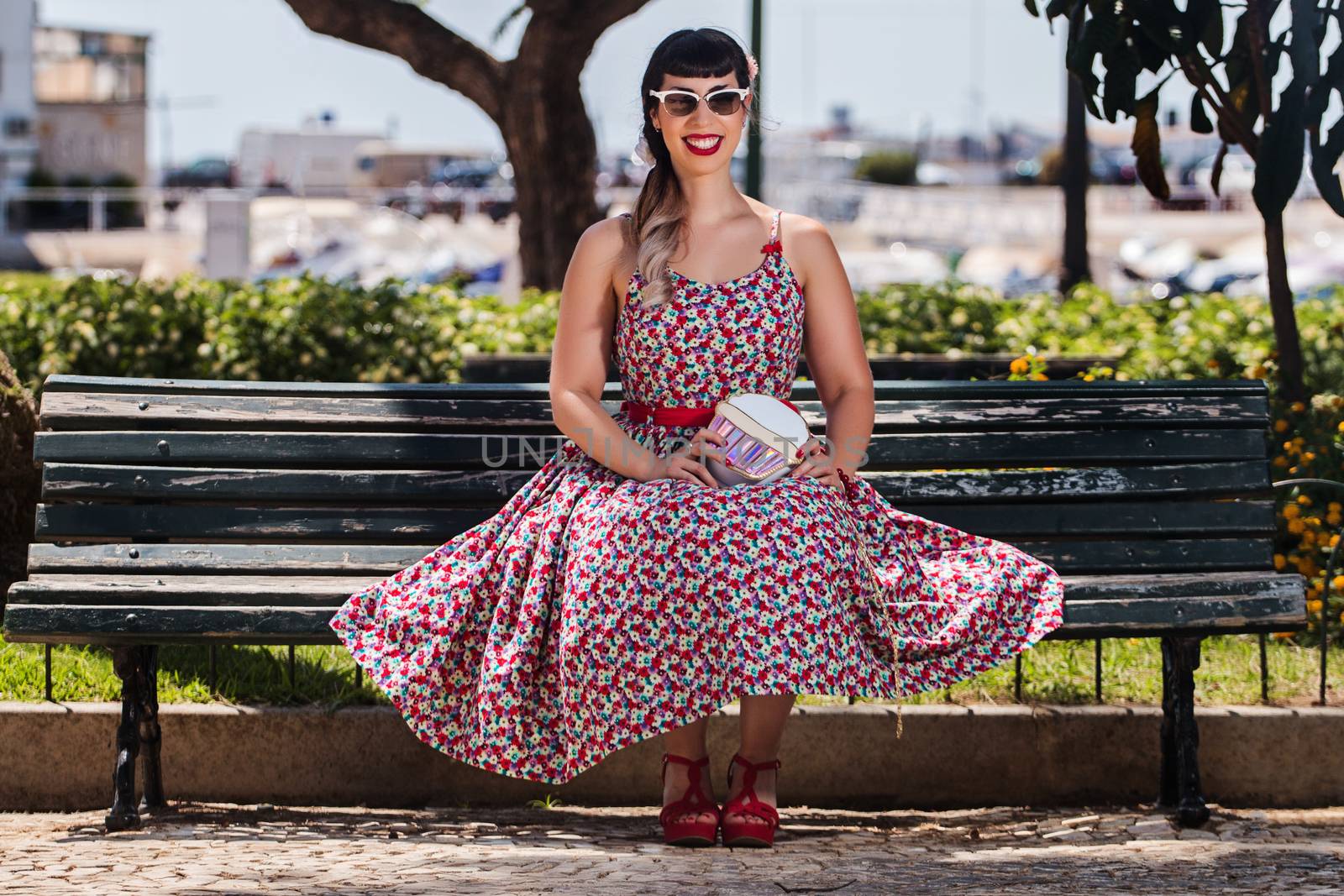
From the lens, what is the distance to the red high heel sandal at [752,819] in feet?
12.5

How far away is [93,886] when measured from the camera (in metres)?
3.45

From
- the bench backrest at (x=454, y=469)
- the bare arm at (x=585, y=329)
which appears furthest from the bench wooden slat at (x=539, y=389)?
the bare arm at (x=585, y=329)

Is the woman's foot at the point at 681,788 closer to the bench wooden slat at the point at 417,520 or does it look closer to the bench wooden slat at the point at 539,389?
the bench wooden slat at the point at 417,520

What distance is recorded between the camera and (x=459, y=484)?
4379 millimetres

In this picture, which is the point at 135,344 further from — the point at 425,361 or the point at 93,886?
the point at 93,886

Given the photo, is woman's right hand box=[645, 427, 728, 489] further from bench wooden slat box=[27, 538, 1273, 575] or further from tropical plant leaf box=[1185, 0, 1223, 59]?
tropical plant leaf box=[1185, 0, 1223, 59]

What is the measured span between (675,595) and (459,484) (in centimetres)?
93

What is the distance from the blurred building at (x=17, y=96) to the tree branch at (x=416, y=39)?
43.0m

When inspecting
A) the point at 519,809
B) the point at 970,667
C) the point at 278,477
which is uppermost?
the point at 278,477

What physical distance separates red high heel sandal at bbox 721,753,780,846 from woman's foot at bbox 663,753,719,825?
37mm

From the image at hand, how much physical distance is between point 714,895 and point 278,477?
1.61 meters

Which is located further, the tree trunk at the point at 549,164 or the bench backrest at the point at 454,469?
the tree trunk at the point at 549,164

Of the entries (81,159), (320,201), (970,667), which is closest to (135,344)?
(970,667)

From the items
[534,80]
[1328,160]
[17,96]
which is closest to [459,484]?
[1328,160]
